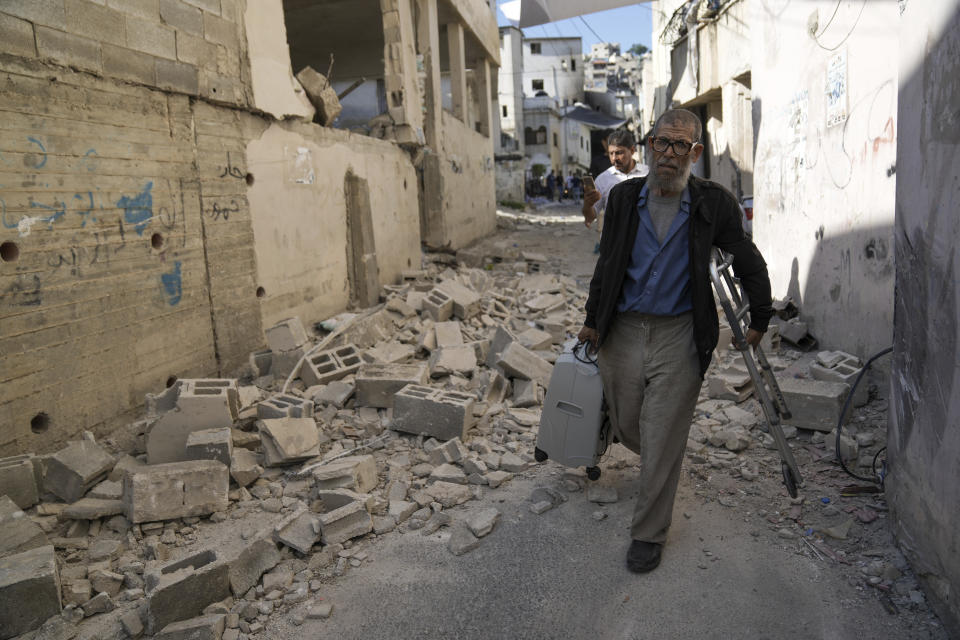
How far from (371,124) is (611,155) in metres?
6.51

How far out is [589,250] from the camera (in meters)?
15.4

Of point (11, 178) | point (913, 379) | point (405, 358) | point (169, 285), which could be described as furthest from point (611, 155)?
point (11, 178)

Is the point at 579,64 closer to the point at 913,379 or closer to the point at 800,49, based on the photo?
the point at 800,49

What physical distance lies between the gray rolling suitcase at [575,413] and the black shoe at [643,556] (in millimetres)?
597

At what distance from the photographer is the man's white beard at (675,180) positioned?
9.89 feet

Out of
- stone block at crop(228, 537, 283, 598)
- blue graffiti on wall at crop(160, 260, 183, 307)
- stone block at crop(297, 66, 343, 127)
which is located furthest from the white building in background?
stone block at crop(228, 537, 283, 598)

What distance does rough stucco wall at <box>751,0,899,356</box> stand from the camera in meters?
4.98

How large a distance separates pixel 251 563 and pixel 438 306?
4.75 meters

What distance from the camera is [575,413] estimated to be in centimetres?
358

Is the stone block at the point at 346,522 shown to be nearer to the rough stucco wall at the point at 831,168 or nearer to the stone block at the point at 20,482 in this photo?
the stone block at the point at 20,482

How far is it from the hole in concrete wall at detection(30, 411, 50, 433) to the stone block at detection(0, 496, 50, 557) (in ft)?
3.70

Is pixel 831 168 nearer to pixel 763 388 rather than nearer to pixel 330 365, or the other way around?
pixel 763 388

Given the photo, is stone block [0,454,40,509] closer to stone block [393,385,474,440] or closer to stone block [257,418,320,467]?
stone block [257,418,320,467]

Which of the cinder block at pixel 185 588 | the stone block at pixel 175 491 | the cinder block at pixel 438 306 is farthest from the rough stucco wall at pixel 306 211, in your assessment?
the cinder block at pixel 185 588
